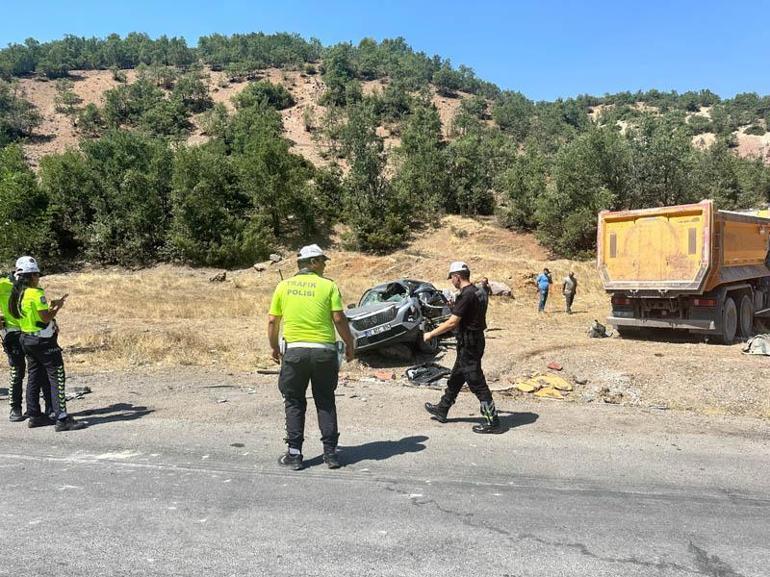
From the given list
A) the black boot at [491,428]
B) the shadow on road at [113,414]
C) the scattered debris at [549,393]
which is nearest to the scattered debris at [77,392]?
the shadow on road at [113,414]

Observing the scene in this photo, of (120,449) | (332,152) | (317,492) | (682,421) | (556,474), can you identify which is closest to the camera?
(317,492)

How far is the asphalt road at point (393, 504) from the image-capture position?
3.35 m

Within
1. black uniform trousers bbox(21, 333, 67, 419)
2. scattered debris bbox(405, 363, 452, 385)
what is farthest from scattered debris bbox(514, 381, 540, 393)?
black uniform trousers bbox(21, 333, 67, 419)

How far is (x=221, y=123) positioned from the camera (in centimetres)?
7131

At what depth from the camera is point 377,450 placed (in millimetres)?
5527

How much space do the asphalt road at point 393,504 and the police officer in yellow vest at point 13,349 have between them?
0.63m

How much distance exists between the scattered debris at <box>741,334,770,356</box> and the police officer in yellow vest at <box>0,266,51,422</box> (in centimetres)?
1157

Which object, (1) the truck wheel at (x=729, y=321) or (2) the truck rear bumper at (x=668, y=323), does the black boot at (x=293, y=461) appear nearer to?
(2) the truck rear bumper at (x=668, y=323)

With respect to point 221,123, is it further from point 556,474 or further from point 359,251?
point 556,474

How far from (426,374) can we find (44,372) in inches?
218

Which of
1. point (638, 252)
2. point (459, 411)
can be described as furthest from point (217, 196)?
point (459, 411)

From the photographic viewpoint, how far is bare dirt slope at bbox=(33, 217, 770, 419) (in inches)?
339

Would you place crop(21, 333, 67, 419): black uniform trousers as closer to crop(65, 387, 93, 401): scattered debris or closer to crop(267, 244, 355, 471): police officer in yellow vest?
crop(65, 387, 93, 401): scattered debris

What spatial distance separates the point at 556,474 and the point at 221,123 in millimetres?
73174
